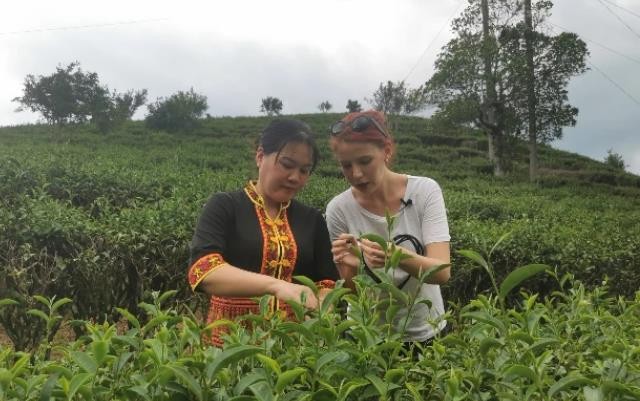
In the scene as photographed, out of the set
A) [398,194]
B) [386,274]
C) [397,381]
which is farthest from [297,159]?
[397,381]

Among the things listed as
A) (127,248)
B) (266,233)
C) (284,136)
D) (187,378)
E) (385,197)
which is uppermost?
(284,136)

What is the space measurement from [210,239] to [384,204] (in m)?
0.57

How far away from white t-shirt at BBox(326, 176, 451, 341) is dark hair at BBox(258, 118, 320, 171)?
24cm

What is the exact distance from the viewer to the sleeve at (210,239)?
67.8 inches

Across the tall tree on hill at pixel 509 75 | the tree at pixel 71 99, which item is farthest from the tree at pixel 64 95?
the tall tree on hill at pixel 509 75

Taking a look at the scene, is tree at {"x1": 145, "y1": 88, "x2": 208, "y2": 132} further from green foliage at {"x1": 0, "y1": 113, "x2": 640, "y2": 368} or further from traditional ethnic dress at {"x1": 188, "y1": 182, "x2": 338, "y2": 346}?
traditional ethnic dress at {"x1": 188, "y1": 182, "x2": 338, "y2": 346}

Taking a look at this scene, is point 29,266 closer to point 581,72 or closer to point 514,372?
point 514,372

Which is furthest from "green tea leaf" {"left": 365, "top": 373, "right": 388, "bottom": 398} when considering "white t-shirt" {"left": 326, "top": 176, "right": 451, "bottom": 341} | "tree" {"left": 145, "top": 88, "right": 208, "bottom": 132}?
"tree" {"left": 145, "top": 88, "right": 208, "bottom": 132}

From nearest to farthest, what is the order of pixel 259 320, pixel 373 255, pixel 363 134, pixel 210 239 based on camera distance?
pixel 259 320
pixel 373 255
pixel 210 239
pixel 363 134

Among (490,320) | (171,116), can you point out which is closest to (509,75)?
(171,116)

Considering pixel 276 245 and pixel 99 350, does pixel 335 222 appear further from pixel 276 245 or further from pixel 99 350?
pixel 99 350

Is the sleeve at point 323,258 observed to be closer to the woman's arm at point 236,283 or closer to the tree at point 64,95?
the woman's arm at point 236,283

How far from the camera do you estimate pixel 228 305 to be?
182 cm

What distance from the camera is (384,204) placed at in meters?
2.01
